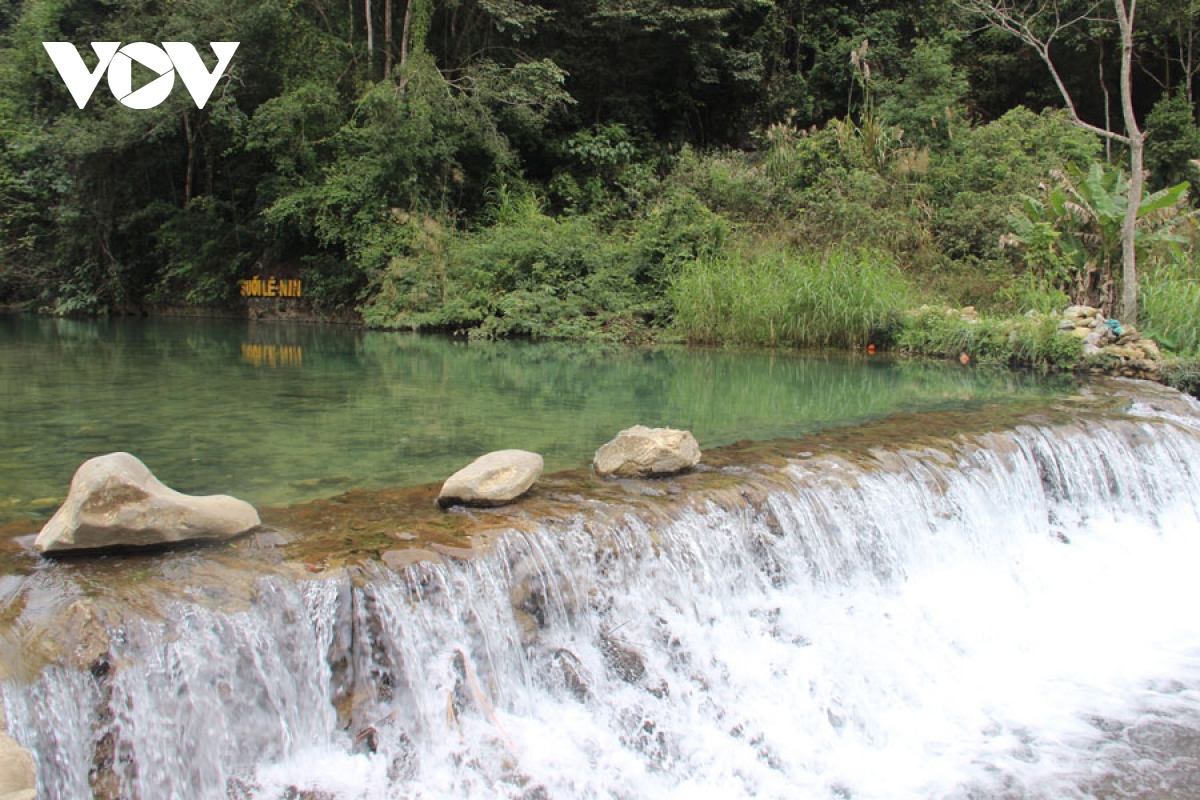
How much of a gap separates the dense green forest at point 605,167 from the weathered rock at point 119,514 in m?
10.6

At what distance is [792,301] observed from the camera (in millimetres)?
13039

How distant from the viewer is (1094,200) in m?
12.0

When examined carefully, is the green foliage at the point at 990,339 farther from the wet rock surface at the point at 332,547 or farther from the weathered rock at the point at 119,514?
the weathered rock at the point at 119,514

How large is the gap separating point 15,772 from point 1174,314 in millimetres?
12669

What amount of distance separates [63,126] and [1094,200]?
22.1 metres

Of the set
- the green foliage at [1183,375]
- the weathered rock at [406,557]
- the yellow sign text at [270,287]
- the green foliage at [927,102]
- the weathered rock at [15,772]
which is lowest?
the weathered rock at [15,772]

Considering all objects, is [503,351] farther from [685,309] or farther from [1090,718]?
[1090,718]

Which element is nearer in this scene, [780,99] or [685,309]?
[685,309]

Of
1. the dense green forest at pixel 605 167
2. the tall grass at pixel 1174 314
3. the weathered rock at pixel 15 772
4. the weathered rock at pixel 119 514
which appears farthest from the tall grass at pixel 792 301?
the weathered rock at pixel 15 772

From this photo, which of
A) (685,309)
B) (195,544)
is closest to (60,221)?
(685,309)

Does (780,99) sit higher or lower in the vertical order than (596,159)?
higher

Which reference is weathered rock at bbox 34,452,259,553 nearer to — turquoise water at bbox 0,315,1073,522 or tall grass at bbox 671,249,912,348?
turquoise water at bbox 0,315,1073,522

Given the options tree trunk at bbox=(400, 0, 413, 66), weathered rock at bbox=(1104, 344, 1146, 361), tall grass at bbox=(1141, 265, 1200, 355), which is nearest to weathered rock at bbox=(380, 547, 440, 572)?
weathered rock at bbox=(1104, 344, 1146, 361)

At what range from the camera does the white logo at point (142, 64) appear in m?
20.7
